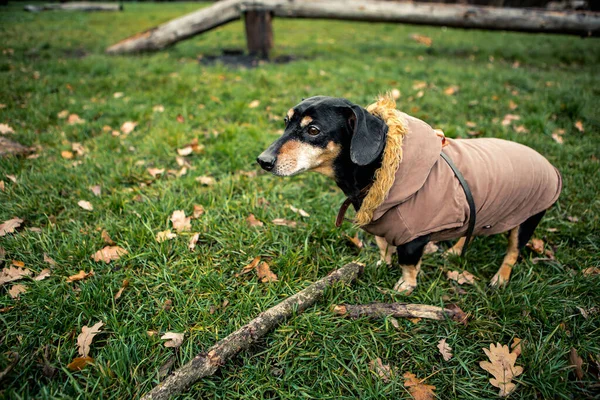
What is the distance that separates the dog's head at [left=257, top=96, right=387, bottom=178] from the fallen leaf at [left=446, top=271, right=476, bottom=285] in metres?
1.20

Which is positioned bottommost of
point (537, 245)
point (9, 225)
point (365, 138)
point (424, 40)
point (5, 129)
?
point (537, 245)

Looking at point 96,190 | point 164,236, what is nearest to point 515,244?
point 164,236

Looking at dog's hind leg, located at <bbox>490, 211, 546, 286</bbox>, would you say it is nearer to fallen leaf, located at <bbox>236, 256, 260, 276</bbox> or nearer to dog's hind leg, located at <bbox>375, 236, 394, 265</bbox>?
dog's hind leg, located at <bbox>375, 236, 394, 265</bbox>

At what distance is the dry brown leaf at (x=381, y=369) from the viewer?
1.75 meters

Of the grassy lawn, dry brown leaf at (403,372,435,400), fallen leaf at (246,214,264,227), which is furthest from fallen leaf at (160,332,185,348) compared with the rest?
dry brown leaf at (403,372,435,400)

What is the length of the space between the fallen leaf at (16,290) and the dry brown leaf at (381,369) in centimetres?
219

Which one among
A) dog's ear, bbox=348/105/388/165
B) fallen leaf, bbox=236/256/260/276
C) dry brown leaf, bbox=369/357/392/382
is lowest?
dry brown leaf, bbox=369/357/392/382

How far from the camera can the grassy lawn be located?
1.75 metres

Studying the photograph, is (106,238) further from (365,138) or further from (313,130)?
(365,138)

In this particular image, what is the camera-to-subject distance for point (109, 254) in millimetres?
2348

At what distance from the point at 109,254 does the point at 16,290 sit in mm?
538

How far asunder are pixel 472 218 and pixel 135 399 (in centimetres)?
217

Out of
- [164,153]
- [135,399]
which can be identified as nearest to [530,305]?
[135,399]

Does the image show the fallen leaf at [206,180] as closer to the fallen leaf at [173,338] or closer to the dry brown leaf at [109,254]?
the dry brown leaf at [109,254]
